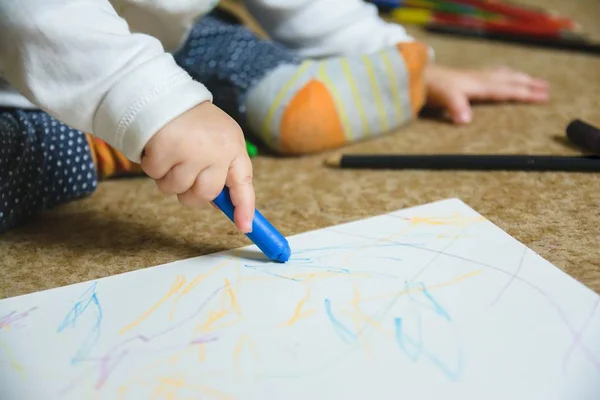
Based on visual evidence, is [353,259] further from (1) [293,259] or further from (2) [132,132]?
(2) [132,132]

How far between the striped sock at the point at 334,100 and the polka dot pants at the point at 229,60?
1 cm

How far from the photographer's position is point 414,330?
0.35m

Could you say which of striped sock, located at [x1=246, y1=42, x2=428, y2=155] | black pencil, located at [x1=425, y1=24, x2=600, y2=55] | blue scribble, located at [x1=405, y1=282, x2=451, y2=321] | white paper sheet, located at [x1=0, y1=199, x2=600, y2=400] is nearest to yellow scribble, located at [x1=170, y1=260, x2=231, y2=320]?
white paper sheet, located at [x1=0, y1=199, x2=600, y2=400]

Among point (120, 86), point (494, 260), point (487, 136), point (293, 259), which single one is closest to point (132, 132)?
point (120, 86)

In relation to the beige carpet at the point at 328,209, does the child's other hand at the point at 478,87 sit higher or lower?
higher

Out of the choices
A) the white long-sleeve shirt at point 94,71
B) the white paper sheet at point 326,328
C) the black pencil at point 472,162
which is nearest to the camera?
the white paper sheet at point 326,328

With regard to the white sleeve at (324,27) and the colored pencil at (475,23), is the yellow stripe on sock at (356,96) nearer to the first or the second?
the white sleeve at (324,27)

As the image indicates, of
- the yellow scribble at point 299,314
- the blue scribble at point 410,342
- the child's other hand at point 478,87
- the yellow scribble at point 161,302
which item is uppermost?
the child's other hand at point 478,87

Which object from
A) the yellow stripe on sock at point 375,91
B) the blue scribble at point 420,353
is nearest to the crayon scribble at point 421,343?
the blue scribble at point 420,353

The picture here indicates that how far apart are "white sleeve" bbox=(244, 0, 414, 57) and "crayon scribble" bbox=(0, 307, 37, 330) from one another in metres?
0.48

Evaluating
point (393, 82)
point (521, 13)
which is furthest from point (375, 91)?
point (521, 13)

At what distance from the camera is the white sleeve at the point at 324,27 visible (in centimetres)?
74

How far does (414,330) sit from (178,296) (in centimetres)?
15

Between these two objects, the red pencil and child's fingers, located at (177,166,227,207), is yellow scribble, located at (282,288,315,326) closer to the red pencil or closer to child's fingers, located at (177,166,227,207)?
child's fingers, located at (177,166,227,207)
